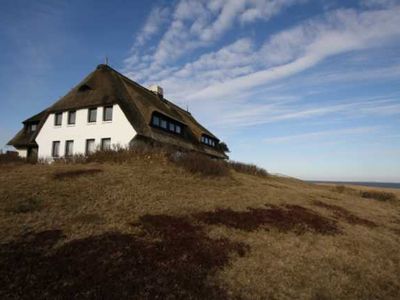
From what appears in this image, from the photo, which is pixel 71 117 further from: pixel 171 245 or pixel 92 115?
pixel 171 245

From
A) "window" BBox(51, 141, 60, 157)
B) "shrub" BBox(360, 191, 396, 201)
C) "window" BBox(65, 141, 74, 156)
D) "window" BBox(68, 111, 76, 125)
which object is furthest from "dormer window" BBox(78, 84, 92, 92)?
"shrub" BBox(360, 191, 396, 201)

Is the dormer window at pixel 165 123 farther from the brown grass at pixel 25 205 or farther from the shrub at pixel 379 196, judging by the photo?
the shrub at pixel 379 196

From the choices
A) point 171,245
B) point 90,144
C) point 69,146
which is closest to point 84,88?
point 69,146

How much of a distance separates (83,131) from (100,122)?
209 cm

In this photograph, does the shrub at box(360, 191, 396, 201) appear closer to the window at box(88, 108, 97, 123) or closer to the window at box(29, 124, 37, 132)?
the window at box(88, 108, 97, 123)

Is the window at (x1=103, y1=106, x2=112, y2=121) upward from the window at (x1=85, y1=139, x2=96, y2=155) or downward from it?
upward

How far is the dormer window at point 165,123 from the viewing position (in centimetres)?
2954

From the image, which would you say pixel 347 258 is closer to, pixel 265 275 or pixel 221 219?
pixel 265 275

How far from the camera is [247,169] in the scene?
36.8 meters

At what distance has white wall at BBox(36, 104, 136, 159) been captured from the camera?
26891mm

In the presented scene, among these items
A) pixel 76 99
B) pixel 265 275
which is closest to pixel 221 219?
pixel 265 275

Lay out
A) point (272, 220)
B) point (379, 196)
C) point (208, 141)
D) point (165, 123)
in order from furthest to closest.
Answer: point (208, 141)
point (379, 196)
point (165, 123)
point (272, 220)

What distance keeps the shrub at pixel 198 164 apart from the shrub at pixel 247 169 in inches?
530

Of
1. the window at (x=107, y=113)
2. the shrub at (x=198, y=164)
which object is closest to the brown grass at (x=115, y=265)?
the shrub at (x=198, y=164)
